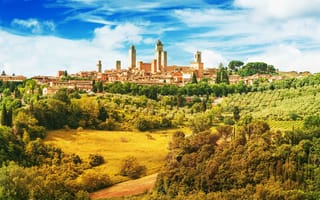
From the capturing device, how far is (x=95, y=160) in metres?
25.2

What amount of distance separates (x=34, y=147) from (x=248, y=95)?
75.4ft

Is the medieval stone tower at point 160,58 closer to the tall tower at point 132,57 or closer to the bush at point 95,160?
the tall tower at point 132,57

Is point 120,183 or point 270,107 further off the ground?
point 270,107

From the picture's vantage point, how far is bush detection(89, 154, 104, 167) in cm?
2497

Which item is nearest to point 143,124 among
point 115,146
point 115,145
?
point 115,145

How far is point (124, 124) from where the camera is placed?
105 feet

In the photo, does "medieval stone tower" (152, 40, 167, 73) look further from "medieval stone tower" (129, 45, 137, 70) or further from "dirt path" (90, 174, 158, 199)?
"dirt path" (90, 174, 158, 199)

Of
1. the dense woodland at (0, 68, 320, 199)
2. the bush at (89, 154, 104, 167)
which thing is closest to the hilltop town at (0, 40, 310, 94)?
the dense woodland at (0, 68, 320, 199)

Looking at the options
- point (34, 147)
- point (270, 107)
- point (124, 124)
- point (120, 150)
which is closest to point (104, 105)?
point (124, 124)

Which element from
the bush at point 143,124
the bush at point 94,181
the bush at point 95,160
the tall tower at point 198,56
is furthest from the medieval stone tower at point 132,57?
the bush at point 94,181

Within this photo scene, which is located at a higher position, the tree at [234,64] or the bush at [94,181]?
the tree at [234,64]

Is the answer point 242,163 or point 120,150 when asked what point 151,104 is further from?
point 242,163

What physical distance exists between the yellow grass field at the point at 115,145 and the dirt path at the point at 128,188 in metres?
0.63

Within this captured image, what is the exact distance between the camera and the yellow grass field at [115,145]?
2534 centimetres
